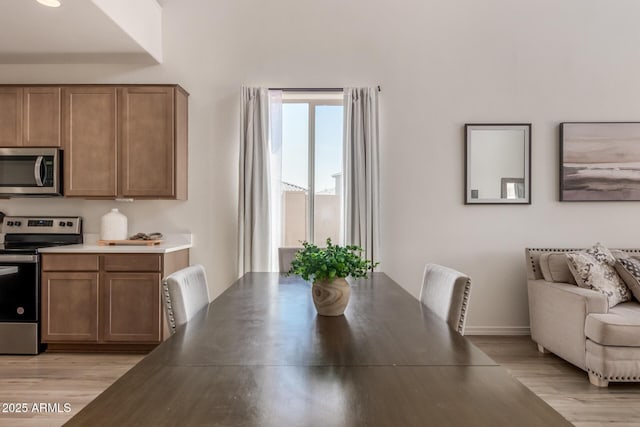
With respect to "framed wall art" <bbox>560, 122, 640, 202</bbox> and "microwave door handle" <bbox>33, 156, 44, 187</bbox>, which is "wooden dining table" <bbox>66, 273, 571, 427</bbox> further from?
"framed wall art" <bbox>560, 122, 640, 202</bbox>

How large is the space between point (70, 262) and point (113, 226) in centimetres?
48

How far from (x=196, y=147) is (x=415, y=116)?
2118 millimetres

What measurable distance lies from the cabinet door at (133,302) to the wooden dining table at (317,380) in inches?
78.8

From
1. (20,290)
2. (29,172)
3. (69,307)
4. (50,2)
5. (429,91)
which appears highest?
(50,2)

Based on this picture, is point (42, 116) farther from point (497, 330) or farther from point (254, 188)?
point (497, 330)

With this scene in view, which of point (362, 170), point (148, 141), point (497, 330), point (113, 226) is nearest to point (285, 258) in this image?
point (362, 170)

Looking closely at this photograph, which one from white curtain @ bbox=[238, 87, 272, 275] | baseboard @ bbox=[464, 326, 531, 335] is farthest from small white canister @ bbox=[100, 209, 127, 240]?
baseboard @ bbox=[464, 326, 531, 335]

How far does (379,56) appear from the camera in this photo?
3.71 meters

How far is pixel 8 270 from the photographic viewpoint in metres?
3.08

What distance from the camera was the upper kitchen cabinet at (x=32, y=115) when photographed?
339cm

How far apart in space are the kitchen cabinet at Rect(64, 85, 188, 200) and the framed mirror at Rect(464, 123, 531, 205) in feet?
8.99

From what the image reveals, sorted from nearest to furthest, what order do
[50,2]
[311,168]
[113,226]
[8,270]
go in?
[50,2], [8,270], [113,226], [311,168]

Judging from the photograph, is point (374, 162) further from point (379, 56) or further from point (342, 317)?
point (342, 317)

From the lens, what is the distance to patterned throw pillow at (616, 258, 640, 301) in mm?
2908
